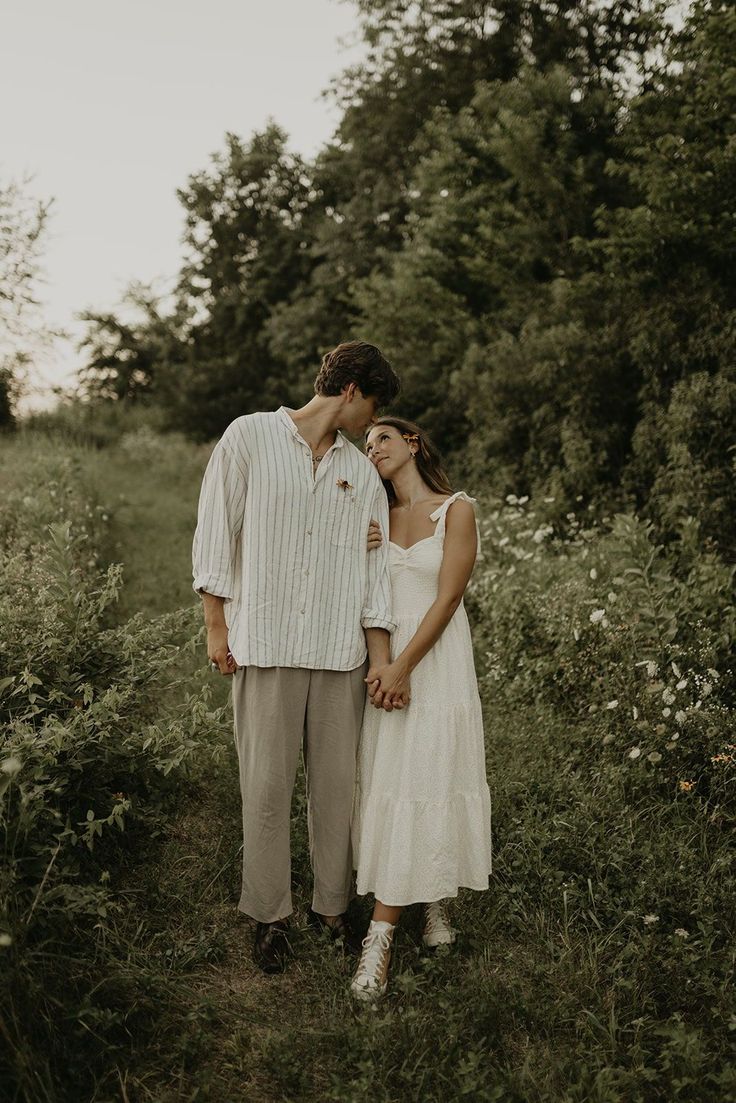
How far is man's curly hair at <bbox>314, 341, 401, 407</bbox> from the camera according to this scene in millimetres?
3158

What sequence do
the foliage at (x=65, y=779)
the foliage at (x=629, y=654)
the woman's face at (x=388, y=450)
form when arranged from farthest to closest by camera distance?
1. the foliage at (x=629, y=654)
2. the woman's face at (x=388, y=450)
3. the foliage at (x=65, y=779)

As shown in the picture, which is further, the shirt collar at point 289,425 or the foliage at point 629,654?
the foliage at point 629,654

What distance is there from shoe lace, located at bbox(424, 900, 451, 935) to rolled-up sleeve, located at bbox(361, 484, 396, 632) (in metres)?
1.06

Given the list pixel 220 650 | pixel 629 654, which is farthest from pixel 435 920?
pixel 629 654

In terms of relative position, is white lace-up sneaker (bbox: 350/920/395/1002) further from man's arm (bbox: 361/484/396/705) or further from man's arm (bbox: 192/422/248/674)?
man's arm (bbox: 192/422/248/674)

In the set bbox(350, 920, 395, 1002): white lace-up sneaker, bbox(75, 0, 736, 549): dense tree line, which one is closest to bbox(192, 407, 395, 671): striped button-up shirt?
bbox(350, 920, 395, 1002): white lace-up sneaker

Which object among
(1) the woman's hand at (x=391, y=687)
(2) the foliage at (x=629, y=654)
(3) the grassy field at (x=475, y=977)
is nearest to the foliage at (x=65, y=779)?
(3) the grassy field at (x=475, y=977)

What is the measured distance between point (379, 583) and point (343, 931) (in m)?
1.32

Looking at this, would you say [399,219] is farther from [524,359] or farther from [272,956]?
[272,956]

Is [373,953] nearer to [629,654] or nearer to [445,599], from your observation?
[445,599]

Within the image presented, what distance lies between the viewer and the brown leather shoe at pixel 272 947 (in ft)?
9.86

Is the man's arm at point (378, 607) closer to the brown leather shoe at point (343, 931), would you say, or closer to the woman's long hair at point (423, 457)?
the woman's long hair at point (423, 457)

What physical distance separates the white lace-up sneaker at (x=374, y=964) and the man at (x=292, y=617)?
158 millimetres

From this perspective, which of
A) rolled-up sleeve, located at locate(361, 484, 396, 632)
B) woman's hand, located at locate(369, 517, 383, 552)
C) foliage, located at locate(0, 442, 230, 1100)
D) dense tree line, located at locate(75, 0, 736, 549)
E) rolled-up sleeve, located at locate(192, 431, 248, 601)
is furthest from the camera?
dense tree line, located at locate(75, 0, 736, 549)
